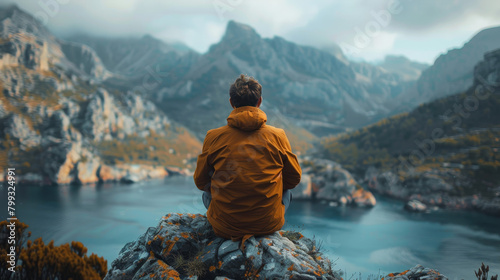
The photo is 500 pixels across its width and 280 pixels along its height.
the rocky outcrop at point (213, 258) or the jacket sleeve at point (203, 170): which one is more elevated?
the jacket sleeve at point (203, 170)

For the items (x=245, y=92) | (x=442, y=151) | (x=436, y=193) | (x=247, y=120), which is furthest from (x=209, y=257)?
(x=442, y=151)

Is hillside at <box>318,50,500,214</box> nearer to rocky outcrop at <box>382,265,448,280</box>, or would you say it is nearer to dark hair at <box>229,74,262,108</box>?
rocky outcrop at <box>382,265,448,280</box>

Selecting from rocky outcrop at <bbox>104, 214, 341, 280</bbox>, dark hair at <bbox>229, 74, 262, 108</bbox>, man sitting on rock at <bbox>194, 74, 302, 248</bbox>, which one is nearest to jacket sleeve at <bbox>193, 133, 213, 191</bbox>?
man sitting on rock at <bbox>194, 74, 302, 248</bbox>

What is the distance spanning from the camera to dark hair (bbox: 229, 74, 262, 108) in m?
3.43

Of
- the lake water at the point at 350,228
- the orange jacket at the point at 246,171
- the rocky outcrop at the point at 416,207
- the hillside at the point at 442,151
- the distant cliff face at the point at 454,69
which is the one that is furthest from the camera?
the distant cliff face at the point at 454,69

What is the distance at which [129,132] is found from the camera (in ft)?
336

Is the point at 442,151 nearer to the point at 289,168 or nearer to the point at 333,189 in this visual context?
the point at 333,189

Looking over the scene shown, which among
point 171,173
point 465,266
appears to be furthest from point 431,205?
point 171,173

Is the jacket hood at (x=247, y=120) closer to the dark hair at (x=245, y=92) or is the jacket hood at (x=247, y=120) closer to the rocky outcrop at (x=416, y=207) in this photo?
the dark hair at (x=245, y=92)

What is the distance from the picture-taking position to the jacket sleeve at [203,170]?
11.1 feet

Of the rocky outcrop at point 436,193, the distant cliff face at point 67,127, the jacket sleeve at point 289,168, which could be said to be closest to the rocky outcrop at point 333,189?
the rocky outcrop at point 436,193

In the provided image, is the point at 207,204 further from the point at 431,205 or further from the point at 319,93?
the point at 319,93

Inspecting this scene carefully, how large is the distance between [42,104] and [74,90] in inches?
871

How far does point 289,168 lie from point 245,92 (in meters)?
1.11
